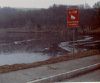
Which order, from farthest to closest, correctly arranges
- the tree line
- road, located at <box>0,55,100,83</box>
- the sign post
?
the tree line < the sign post < road, located at <box>0,55,100,83</box>

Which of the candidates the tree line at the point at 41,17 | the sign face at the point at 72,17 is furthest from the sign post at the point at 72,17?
the tree line at the point at 41,17

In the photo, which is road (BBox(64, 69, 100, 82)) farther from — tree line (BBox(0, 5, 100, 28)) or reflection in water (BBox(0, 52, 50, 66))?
tree line (BBox(0, 5, 100, 28))

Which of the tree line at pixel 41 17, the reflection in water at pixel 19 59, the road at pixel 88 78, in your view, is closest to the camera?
the road at pixel 88 78

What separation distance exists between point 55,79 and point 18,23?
1190cm

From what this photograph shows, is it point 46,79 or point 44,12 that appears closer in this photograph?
point 46,79

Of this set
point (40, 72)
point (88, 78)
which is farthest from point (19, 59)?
point (88, 78)

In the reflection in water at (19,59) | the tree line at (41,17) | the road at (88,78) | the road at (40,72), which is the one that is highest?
the tree line at (41,17)

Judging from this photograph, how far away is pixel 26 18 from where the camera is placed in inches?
806

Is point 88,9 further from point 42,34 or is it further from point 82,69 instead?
point 82,69

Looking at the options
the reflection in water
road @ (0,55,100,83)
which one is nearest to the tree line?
the reflection in water

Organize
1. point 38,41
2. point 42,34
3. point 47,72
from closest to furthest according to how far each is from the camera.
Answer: point 47,72, point 42,34, point 38,41

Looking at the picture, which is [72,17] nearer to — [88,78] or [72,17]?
[72,17]

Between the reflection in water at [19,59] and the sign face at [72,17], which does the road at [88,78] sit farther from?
the reflection in water at [19,59]

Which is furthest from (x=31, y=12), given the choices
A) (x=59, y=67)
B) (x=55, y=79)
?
(x=55, y=79)
